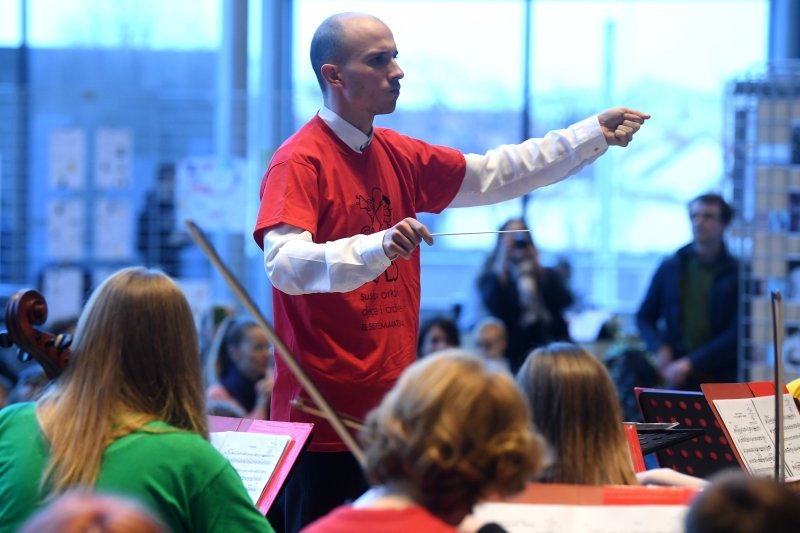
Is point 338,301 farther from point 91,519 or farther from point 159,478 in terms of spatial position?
point 91,519

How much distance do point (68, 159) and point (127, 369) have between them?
4997 millimetres

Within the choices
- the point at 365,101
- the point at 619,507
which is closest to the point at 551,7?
the point at 365,101

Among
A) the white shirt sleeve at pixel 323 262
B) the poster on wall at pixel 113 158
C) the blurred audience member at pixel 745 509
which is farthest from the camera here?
the poster on wall at pixel 113 158

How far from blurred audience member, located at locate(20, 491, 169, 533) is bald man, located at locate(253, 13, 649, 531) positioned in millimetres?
1005

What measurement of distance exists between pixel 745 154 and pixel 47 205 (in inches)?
151

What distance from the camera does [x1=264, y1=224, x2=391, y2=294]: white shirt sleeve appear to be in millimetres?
1992

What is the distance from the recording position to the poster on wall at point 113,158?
20.8ft

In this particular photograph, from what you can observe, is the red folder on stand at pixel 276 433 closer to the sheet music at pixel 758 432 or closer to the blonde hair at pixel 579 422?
the blonde hair at pixel 579 422

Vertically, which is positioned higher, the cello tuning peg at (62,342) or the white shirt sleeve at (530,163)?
the white shirt sleeve at (530,163)

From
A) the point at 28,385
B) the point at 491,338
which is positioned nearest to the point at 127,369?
the point at 28,385

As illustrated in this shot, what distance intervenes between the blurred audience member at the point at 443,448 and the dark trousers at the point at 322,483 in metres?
0.91

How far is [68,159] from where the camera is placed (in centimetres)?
639

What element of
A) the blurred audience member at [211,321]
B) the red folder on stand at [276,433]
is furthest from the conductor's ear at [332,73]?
the blurred audience member at [211,321]

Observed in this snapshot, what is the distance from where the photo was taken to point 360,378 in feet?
7.31
